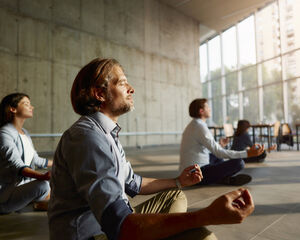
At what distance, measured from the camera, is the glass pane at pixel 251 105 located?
12117 mm

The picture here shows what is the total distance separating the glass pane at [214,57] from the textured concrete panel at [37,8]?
33.1 ft

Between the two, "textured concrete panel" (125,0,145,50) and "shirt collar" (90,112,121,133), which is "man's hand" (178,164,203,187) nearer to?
"shirt collar" (90,112,121,133)

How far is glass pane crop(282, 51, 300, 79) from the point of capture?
1012cm

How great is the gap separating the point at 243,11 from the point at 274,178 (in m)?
10.9

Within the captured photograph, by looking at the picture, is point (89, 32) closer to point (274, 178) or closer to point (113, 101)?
point (274, 178)

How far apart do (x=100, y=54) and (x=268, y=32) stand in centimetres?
848

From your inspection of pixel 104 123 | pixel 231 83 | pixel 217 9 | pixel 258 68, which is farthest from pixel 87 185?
pixel 231 83

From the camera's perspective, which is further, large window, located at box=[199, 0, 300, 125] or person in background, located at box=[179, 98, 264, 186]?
large window, located at box=[199, 0, 300, 125]

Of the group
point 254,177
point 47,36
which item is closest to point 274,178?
point 254,177

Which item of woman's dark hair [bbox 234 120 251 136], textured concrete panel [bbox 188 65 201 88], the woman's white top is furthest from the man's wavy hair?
A: textured concrete panel [bbox 188 65 201 88]

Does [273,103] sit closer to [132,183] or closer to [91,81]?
[132,183]

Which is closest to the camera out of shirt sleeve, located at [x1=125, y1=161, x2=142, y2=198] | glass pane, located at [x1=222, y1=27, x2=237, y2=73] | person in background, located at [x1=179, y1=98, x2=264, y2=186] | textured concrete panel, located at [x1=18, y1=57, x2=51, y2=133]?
shirt sleeve, located at [x1=125, y1=161, x2=142, y2=198]

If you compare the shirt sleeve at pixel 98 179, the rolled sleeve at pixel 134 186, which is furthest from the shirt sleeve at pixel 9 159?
the shirt sleeve at pixel 98 179

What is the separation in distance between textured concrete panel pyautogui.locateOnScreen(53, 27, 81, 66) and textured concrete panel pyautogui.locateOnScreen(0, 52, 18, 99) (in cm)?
120
